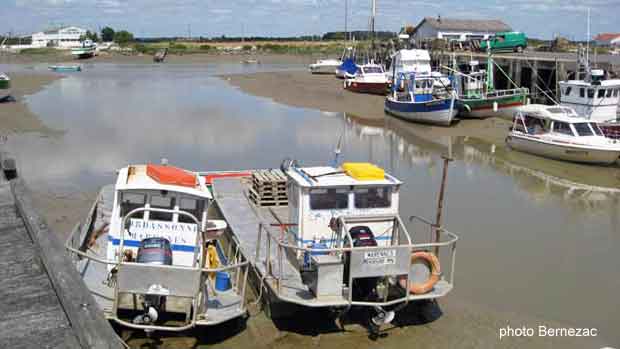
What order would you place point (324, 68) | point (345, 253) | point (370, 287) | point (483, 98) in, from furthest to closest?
point (324, 68) < point (483, 98) < point (370, 287) < point (345, 253)

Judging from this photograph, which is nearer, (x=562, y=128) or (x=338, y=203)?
(x=338, y=203)

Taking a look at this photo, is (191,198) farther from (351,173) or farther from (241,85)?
(241,85)

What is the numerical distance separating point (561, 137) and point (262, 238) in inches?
663

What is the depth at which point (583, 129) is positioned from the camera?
24938 mm

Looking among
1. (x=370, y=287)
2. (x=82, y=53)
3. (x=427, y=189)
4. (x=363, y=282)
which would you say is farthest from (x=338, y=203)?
(x=82, y=53)

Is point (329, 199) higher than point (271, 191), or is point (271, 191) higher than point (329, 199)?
point (329, 199)

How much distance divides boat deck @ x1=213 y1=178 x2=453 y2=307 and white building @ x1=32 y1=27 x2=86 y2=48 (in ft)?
459

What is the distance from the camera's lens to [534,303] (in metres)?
11.5

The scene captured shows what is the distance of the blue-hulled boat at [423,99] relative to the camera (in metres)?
34.0

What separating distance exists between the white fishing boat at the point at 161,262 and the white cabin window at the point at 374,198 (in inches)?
83.1

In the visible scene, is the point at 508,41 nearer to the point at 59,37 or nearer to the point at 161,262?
the point at 161,262

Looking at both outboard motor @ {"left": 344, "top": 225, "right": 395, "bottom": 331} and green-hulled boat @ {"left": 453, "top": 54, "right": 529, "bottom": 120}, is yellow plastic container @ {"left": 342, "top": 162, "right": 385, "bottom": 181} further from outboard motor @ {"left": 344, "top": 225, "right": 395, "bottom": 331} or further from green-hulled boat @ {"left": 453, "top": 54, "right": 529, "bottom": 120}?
green-hulled boat @ {"left": 453, "top": 54, "right": 529, "bottom": 120}

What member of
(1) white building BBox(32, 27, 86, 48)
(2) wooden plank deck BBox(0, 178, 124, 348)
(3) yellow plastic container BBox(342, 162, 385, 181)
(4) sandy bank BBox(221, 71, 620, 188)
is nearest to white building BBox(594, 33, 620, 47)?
(4) sandy bank BBox(221, 71, 620, 188)

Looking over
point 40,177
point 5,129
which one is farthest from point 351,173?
point 5,129
